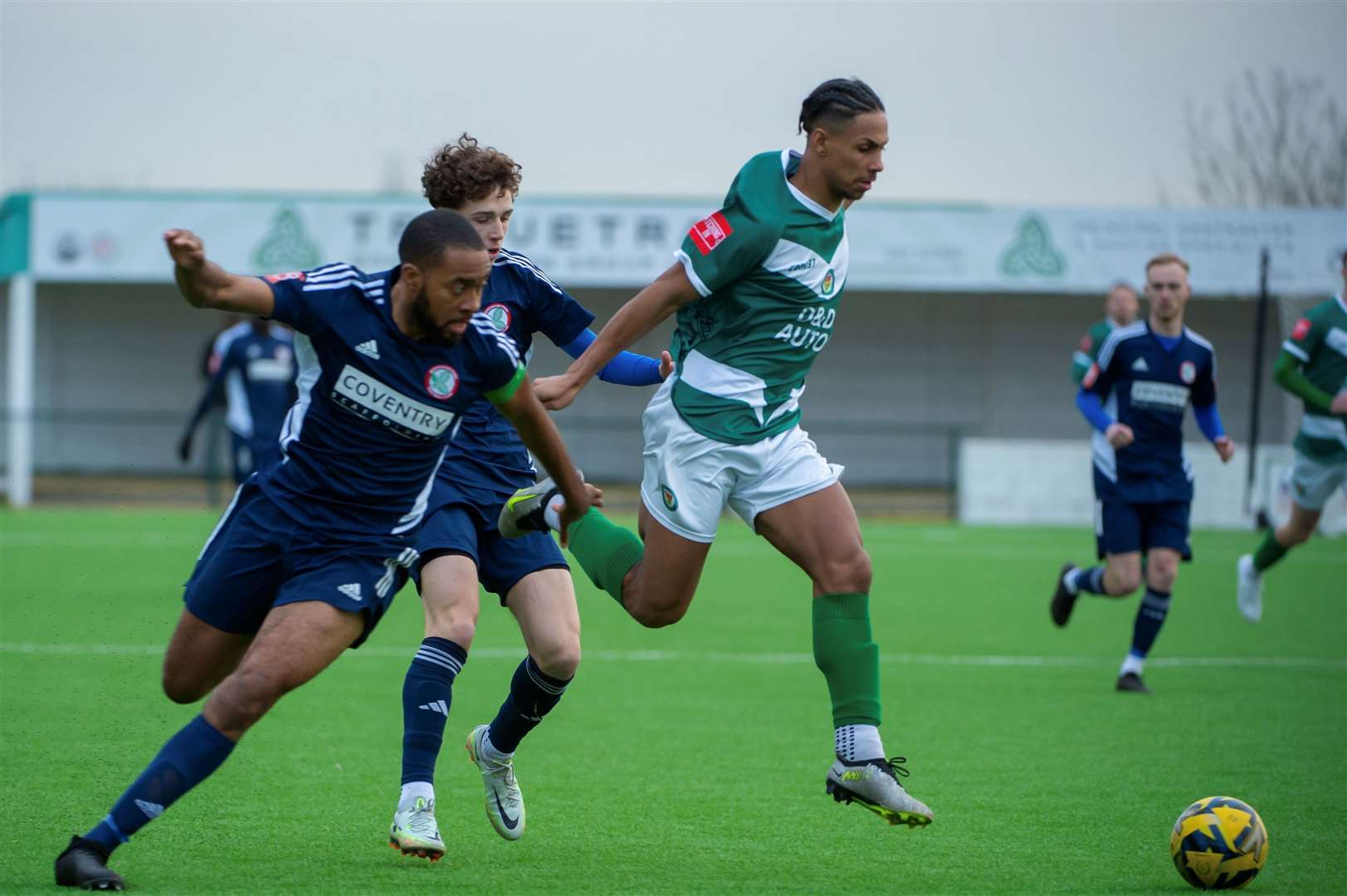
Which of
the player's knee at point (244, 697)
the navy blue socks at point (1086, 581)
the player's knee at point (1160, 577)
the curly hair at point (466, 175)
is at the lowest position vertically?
the navy blue socks at point (1086, 581)

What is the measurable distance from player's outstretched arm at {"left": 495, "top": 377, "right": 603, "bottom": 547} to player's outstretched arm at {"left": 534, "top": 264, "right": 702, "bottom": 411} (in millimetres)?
302

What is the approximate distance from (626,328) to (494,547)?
96 cm

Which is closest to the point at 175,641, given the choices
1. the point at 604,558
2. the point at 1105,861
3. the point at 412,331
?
the point at 412,331

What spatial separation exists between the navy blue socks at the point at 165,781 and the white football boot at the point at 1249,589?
8881mm

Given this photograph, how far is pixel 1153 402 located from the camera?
31.9 ft

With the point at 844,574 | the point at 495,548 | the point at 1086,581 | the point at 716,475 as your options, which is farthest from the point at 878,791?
the point at 1086,581

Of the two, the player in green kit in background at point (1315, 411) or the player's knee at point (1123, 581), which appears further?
the player in green kit in background at point (1315, 411)

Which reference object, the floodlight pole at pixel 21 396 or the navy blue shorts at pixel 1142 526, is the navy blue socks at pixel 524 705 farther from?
the floodlight pole at pixel 21 396

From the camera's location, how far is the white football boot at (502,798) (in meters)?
Result: 5.39

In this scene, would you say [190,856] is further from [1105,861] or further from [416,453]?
[1105,861]

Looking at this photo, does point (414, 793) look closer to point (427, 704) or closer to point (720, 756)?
point (427, 704)

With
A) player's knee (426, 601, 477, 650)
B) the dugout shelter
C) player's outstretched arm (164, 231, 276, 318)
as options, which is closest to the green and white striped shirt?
player's knee (426, 601, 477, 650)

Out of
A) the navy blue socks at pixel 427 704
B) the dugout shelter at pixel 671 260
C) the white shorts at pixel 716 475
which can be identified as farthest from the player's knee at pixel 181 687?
the dugout shelter at pixel 671 260

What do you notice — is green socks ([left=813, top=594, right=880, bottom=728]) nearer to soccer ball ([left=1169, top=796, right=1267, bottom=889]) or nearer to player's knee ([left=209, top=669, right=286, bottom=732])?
soccer ball ([left=1169, top=796, right=1267, bottom=889])
